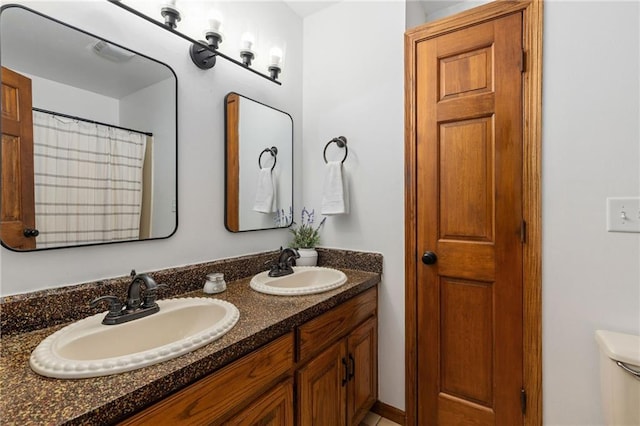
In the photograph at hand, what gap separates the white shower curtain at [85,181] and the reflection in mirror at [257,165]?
1.50 ft

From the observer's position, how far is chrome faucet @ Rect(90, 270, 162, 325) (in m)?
0.98

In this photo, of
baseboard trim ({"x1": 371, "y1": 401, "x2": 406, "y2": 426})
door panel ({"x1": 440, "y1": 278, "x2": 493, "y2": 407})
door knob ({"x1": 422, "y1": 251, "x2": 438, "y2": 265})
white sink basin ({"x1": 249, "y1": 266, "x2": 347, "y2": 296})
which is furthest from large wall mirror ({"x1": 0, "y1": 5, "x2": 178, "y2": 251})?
baseboard trim ({"x1": 371, "y1": 401, "x2": 406, "y2": 426})

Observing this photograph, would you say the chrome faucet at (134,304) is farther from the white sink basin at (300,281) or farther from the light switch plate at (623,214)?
the light switch plate at (623,214)

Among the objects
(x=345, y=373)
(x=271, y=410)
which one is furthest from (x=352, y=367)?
(x=271, y=410)

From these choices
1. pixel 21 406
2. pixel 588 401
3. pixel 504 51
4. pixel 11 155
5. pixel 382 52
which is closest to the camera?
pixel 21 406

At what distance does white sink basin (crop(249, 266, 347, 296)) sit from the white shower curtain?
583mm

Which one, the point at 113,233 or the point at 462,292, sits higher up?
the point at 113,233

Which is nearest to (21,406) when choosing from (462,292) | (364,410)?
(364,410)

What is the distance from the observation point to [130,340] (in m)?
1.00

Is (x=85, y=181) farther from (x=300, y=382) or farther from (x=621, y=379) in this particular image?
(x=621, y=379)

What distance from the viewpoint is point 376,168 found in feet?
Answer: 5.81

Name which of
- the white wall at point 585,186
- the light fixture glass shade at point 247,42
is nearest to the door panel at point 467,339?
the white wall at point 585,186

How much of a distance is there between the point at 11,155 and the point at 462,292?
1.85 meters

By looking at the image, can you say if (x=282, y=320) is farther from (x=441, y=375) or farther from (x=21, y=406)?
(x=441, y=375)
